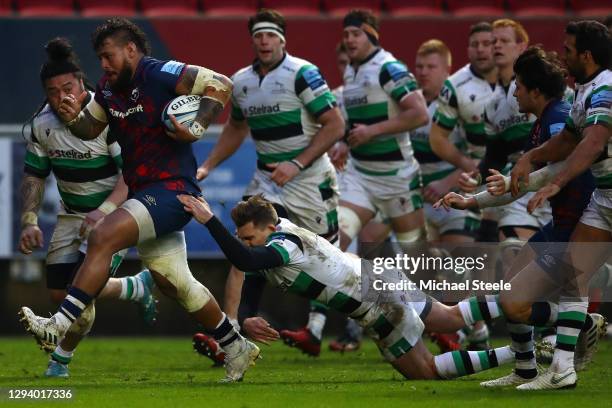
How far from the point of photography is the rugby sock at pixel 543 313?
298 inches

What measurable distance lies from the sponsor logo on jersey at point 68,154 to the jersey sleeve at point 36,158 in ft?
0.22

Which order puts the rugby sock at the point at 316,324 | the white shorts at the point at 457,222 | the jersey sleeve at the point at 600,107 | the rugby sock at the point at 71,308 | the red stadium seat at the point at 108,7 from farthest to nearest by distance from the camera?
the red stadium seat at the point at 108,7, the white shorts at the point at 457,222, the rugby sock at the point at 316,324, the rugby sock at the point at 71,308, the jersey sleeve at the point at 600,107

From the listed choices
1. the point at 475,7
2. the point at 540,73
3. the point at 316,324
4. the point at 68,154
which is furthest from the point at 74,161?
the point at 475,7

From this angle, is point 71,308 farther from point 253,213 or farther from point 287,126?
point 287,126

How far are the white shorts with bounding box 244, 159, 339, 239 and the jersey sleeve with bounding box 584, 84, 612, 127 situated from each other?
3382 millimetres

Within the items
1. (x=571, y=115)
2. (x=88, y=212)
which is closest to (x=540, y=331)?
(x=571, y=115)

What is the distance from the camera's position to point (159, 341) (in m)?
13.4

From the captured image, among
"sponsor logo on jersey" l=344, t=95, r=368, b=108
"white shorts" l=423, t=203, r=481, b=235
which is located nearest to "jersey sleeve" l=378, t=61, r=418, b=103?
"sponsor logo on jersey" l=344, t=95, r=368, b=108

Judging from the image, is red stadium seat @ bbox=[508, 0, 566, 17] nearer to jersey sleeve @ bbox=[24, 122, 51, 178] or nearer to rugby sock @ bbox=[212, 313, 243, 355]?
jersey sleeve @ bbox=[24, 122, 51, 178]

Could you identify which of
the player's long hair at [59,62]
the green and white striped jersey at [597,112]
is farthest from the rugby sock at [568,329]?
the player's long hair at [59,62]

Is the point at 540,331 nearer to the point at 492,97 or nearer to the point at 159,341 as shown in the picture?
the point at 492,97

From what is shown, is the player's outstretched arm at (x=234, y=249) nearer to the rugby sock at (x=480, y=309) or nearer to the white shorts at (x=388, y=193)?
the rugby sock at (x=480, y=309)

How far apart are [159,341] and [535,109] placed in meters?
6.49

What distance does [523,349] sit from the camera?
756 cm
